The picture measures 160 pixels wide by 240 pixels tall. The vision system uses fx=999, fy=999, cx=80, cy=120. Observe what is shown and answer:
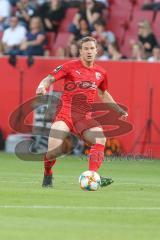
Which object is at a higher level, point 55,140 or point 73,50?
point 55,140

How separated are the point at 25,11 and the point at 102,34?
336 centimetres

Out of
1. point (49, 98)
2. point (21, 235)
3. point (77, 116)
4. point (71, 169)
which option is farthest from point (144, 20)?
point (21, 235)

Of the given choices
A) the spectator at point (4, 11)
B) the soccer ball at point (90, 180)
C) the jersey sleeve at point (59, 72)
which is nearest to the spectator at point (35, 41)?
the spectator at point (4, 11)

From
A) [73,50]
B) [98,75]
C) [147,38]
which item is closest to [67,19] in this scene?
[73,50]

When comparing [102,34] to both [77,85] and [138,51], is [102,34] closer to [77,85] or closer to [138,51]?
[138,51]

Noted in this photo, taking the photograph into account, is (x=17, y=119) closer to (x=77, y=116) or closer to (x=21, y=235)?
(x=77, y=116)

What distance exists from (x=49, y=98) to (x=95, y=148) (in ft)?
30.6

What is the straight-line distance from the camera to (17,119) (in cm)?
2431

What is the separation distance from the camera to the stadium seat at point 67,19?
27.1m

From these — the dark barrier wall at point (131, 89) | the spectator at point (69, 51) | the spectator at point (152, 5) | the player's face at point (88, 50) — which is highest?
the player's face at point (88, 50)

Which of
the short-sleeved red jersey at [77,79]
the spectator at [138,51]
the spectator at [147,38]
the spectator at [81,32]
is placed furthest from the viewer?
the spectator at [81,32]

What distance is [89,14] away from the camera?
25594 mm

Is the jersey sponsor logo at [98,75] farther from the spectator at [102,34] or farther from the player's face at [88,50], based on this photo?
the spectator at [102,34]

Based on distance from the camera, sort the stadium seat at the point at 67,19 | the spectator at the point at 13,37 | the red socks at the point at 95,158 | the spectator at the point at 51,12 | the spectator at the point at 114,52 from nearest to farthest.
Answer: the red socks at the point at 95,158, the spectator at the point at 114,52, the spectator at the point at 13,37, the spectator at the point at 51,12, the stadium seat at the point at 67,19
